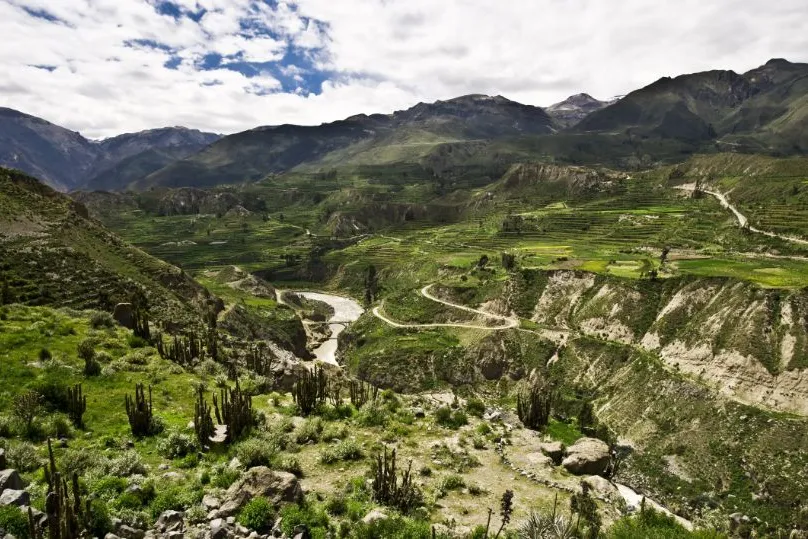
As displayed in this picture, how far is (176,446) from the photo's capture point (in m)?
23.9

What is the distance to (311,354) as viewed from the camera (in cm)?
12900

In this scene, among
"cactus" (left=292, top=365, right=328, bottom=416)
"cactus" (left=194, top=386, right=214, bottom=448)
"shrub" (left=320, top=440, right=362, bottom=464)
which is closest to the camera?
"shrub" (left=320, top=440, right=362, bottom=464)

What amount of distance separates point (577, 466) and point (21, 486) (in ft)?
81.5

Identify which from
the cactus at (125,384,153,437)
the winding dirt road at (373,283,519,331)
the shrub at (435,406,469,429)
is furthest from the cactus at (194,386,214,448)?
the winding dirt road at (373,283,519,331)

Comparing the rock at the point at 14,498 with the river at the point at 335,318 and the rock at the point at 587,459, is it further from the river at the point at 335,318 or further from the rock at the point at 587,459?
the river at the point at 335,318

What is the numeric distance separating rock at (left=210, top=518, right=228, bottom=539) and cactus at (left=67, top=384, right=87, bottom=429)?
13248mm

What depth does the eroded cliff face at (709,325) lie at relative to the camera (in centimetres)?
6988

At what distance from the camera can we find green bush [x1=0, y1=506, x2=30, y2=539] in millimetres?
14789

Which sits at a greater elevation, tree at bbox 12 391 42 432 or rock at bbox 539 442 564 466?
tree at bbox 12 391 42 432

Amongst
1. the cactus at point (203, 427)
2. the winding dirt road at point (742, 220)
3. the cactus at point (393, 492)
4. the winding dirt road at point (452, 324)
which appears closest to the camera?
the cactus at point (393, 492)

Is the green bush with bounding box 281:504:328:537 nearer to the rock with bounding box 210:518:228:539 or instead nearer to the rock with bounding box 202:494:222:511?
the rock with bounding box 210:518:228:539

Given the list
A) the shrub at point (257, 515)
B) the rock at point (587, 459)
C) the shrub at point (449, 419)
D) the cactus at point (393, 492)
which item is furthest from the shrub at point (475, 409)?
the shrub at point (257, 515)

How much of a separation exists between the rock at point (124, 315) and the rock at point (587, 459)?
128 ft

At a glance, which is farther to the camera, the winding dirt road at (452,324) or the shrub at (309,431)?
the winding dirt road at (452,324)
